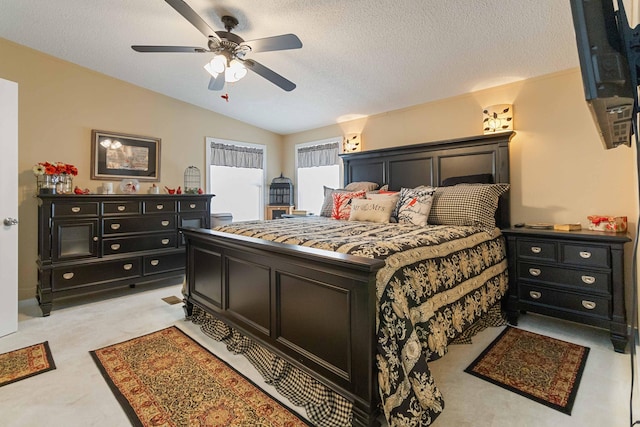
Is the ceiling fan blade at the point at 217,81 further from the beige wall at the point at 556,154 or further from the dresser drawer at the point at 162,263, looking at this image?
the beige wall at the point at 556,154

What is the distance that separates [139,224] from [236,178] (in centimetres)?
191

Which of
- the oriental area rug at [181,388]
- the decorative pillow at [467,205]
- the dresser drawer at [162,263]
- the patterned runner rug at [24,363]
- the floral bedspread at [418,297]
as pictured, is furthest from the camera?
the dresser drawer at [162,263]

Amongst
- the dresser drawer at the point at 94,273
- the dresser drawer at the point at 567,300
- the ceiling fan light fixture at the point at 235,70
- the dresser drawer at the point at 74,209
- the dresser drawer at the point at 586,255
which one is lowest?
the dresser drawer at the point at 567,300

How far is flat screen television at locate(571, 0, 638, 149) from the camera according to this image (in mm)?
740

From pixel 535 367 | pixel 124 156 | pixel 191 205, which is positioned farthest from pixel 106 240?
pixel 535 367

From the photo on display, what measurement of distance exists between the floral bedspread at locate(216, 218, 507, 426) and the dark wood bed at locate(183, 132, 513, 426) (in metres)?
0.08

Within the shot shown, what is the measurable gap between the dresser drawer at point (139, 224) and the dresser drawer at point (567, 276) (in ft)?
12.9

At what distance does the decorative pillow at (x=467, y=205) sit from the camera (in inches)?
109

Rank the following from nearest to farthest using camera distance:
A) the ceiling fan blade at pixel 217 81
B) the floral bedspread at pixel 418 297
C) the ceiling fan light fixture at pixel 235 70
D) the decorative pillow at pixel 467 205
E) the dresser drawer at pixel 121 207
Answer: the floral bedspread at pixel 418 297 → the ceiling fan light fixture at pixel 235 70 → the ceiling fan blade at pixel 217 81 → the decorative pillow at pixel 467 205 → the dresser drawer at pixel 121 207

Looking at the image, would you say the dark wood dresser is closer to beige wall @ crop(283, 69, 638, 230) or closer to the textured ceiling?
the textured ceiling

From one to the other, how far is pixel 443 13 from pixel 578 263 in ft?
7.20

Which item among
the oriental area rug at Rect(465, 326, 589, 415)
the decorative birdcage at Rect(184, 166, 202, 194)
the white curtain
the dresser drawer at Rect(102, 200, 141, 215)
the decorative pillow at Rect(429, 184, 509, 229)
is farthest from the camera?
the white curtain

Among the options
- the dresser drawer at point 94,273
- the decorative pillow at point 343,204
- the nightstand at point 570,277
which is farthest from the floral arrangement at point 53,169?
the nightstand at point 570,277

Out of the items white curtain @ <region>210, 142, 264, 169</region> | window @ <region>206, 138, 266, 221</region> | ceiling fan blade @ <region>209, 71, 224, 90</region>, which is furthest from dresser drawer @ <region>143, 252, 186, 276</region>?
ceiling fan blade @ <region>209, 71, 224, 90</region>
